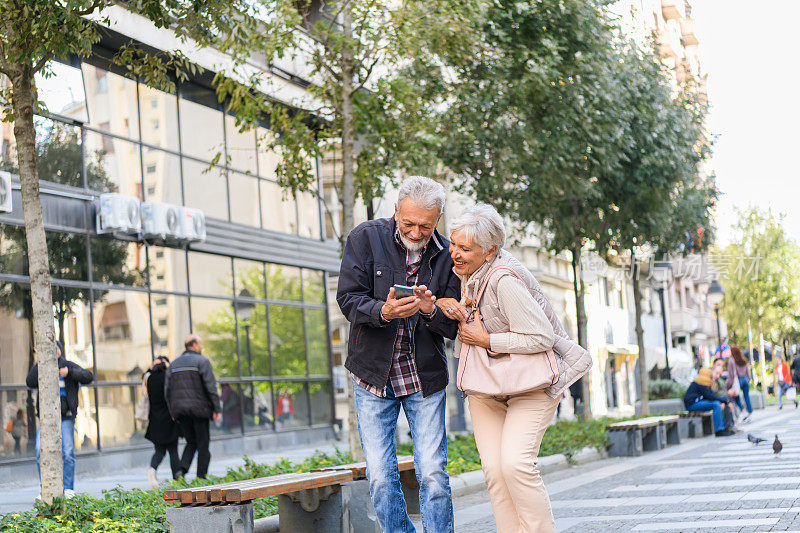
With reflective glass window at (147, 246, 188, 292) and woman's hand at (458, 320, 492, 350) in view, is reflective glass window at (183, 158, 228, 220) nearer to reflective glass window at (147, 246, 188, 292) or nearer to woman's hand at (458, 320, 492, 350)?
reflective glass window at (147, 246, 188, 292)

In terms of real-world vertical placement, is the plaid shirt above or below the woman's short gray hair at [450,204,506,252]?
below

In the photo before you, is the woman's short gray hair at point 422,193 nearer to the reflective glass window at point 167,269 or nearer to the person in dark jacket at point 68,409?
the person in dark jacket at point 68,409

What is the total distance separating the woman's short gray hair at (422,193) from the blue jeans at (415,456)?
89cm

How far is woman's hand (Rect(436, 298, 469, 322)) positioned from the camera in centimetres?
518

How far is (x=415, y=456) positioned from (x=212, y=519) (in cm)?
128

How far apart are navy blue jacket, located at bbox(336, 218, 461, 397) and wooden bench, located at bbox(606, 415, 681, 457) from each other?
11.2m

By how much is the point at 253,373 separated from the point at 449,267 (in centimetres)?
1708

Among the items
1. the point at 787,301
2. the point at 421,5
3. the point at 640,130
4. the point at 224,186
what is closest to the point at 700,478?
the point at 421,5

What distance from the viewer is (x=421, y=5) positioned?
13.5 metres

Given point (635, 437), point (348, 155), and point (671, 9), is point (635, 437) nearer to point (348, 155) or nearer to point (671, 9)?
point (348, 155)

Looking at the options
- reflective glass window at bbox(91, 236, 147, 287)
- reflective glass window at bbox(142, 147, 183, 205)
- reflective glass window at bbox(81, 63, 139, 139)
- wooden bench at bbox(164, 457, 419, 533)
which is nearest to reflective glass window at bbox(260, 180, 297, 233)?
reflective glass window at bbox(142, 147, 183, 205)

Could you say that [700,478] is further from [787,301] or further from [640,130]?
[787,301]

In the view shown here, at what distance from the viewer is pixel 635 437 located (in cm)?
1627

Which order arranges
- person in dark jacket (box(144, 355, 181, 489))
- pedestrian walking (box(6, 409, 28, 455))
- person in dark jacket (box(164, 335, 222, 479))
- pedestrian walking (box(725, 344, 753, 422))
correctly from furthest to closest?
pedestrian walking (box(725, 344, 753, 422))
pedestrian walking (box(6, 409, 28, 455))
person in dark jacket (box(144, 355, 181, 489))
person in dark jacket (box(164, 335, 222, 479))
